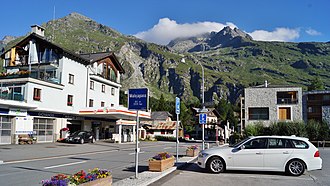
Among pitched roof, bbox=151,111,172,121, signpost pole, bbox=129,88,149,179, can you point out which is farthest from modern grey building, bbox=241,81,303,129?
signpost pole, bbox=129,88,149,179

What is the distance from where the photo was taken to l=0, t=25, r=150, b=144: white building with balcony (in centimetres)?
3109

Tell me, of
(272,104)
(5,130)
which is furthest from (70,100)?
(272,104)

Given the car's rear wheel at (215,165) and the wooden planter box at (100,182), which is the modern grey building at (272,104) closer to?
the car's rear wheel at (215,165)

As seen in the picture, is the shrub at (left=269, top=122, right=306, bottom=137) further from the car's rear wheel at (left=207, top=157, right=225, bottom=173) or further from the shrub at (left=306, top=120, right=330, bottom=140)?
the car's rear wheel at (left=207, top=157, right=225, bottom=173)

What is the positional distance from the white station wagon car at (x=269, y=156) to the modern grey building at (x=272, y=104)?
4070 cm

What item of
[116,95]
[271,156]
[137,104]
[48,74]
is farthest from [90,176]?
[116,95]

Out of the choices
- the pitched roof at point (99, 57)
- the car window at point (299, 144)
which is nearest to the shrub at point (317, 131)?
the pitched roof at point (99, 57)

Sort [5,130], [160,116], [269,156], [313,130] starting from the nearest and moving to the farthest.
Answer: [269,156]
[5,130]
[313,130]
[160,116]

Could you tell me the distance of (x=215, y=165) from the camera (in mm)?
12234

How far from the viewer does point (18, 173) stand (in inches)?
476

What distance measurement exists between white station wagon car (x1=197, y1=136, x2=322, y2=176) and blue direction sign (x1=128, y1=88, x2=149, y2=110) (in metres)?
3.74

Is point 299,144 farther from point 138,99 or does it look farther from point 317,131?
point 317,131

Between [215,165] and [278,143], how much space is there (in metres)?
2.55

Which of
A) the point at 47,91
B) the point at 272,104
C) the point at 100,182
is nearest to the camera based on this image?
the point at 100,182
